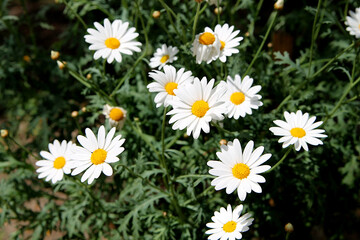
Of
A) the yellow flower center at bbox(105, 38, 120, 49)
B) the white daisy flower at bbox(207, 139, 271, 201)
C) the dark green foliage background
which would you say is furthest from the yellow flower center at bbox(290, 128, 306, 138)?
the yellow flower center at bbox(105, 38, 120, 49)

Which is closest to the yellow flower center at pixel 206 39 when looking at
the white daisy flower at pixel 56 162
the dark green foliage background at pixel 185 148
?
the dark green foliage background at pixel 185 148

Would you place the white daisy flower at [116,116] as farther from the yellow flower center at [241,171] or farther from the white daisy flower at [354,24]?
the white daisy flower at [354,24]

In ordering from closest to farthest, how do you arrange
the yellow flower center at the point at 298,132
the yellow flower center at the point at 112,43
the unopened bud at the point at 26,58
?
the yellow flower center at the point at 298,132, the yellow flower center at the point at 112,43, the unopened bud at the point at 26,58

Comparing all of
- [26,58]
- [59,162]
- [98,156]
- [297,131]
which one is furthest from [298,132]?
[26,58]

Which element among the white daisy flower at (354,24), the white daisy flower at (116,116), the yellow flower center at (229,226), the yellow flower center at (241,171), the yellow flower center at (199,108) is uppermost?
the white daisy flower at (354,24)

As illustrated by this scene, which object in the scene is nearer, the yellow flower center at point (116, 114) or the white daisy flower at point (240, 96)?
the white daisy flower at point (240, 96)

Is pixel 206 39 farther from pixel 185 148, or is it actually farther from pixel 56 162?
pixel 56 162

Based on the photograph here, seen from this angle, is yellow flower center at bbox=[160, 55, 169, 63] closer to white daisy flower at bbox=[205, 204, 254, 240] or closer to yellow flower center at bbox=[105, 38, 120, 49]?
yellow flower center at bbox=[105, 38, 120, 49]
